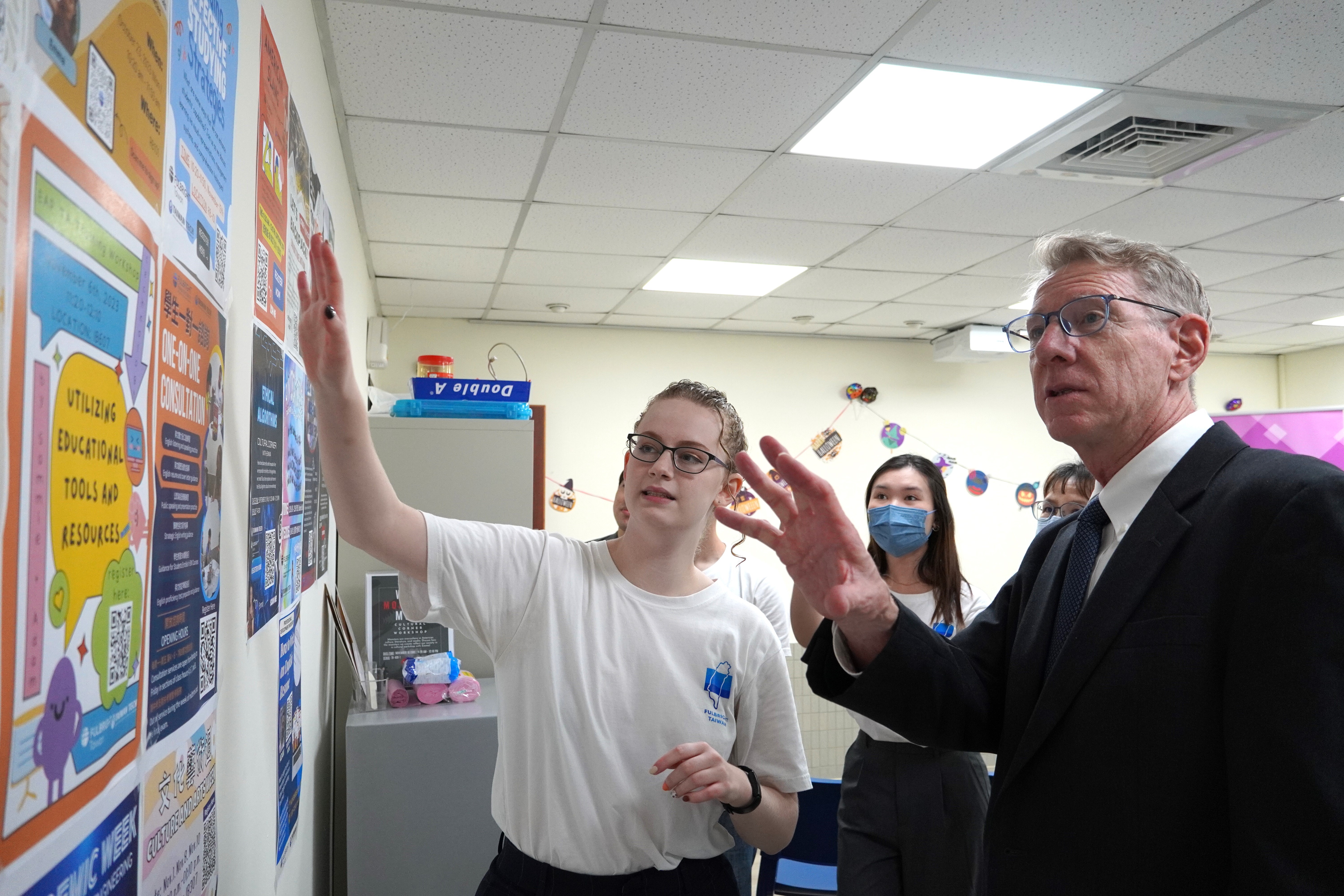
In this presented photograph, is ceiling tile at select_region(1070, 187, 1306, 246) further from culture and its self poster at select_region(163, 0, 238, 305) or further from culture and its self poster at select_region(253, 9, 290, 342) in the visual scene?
culture and its self poster at select_region(163, 0, 238, 305)

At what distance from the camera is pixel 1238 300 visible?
507 centimetres

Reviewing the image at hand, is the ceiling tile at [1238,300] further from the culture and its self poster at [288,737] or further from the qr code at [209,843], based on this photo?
the qr code at [209,843]

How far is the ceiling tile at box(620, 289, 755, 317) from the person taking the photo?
4891mm

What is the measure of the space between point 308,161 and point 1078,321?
159 centimetres

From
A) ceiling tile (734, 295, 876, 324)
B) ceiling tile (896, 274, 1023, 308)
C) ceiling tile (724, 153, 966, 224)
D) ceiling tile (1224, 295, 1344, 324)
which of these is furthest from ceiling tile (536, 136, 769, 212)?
ceiling tile (1224, 295, 1344, 324)

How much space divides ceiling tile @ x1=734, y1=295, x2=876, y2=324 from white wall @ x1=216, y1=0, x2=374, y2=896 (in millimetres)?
3326

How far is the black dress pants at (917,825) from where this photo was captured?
192 centimetres

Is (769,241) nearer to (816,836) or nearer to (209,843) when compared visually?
(816,836)

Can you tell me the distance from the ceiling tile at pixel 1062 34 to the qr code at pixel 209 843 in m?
2.09

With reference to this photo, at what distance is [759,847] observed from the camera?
142cm

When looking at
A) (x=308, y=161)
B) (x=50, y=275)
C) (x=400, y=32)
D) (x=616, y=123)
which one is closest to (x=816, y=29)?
(x=616, y=123)

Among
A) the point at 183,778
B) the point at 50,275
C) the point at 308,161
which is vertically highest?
the point at 308,161

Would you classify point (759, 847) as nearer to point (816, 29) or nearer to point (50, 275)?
point (50, 275)

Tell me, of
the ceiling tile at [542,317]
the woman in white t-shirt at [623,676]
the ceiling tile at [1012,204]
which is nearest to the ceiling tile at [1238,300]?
the ceiling tile at [1012,204]
